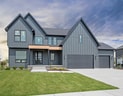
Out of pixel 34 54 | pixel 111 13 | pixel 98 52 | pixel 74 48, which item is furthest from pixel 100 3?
pixel 34 54

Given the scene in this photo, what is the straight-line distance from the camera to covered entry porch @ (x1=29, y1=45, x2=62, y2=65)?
26125 mm

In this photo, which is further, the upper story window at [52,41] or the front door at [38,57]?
the upper story window at [52,41]

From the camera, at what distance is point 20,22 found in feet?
82.3

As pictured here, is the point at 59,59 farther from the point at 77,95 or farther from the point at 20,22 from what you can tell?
the point at 77,95

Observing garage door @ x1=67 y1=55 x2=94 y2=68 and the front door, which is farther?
the front door

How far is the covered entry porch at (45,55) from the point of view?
26125 millimetres

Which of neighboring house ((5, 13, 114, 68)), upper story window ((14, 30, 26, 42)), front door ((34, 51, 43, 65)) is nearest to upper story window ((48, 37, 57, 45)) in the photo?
neighboring house ((5, 13, 114, 68))

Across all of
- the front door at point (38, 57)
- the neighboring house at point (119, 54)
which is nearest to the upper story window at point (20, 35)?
the front door at point (38, 57)

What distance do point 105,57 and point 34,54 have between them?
12.8 meters

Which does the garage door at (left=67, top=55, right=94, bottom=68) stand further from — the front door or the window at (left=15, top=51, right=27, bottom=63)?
the window at (left=15, top=51, right=27, bottom=63)

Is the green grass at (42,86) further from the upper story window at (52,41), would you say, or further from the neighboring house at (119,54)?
the neighboring house at (119,54)

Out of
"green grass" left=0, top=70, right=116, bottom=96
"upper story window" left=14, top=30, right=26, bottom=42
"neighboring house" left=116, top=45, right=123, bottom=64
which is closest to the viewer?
"green grass" left=0, top=70, right=116, bottom=96

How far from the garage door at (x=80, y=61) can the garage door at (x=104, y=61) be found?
1978 millimetres

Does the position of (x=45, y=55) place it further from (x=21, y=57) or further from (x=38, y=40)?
(x=21, y=57)
